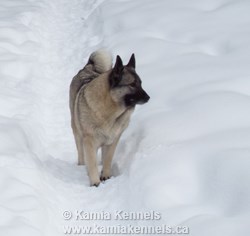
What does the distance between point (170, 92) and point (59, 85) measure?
2.09 metres

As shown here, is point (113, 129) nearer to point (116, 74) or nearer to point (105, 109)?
point (105, 109)

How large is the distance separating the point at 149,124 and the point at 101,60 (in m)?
0.87

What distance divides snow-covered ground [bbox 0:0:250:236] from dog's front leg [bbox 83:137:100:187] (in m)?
0.11

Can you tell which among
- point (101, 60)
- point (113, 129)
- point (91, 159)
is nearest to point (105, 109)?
point (113, 129)

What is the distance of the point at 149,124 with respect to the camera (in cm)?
501

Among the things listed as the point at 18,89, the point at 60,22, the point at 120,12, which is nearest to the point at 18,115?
the point at 18,89

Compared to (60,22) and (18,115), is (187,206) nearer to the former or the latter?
(18,115)

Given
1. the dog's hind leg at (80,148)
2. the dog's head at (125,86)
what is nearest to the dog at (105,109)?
the dog's head at (125,86)

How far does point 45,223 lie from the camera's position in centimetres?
352

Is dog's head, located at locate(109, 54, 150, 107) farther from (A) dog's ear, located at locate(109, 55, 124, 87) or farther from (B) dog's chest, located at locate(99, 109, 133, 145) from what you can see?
(B) dog's chest, located at locate(99, 109, 133, 145)

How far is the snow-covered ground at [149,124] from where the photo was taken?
11.8ft

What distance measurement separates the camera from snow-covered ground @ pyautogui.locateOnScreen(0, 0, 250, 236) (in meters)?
3.59

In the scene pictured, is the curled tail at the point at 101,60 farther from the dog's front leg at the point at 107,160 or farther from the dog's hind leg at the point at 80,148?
the dog's front leg at the point at 107,160

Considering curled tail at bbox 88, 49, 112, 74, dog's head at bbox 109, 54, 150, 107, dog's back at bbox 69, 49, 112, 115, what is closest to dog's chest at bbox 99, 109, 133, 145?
dog's head at bbox 109, 54, 150, 107
